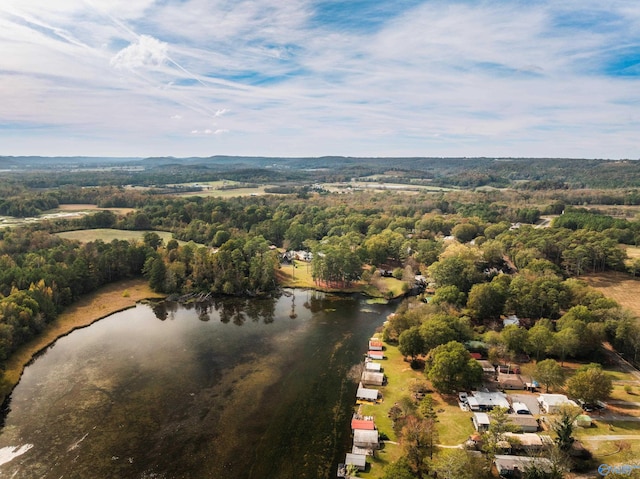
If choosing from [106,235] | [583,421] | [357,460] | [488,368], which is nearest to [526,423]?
[583,421]

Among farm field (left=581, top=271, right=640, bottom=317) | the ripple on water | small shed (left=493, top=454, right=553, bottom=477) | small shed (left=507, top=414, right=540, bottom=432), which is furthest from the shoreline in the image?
farm field (left=581, top=271, right=640, bottom=317)

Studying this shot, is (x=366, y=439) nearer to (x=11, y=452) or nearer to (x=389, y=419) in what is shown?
(x=389, y=419)

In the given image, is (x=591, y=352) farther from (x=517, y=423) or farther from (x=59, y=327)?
(x=59, y=327)

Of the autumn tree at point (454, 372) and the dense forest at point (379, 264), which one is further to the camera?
the dense forest at point (379, 264)

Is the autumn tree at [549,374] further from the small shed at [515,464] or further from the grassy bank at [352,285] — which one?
the grassy bank at [352,285]

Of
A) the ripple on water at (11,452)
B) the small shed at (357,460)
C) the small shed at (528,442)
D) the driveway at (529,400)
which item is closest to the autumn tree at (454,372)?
the driveway at (529,400)

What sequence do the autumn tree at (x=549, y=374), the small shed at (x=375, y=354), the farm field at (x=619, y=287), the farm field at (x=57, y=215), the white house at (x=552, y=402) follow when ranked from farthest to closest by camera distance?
the farm field at (x=57, y=215) < the farm field at (x=619, y=287) < the small shed at (x=375, y=354) < the autumn tree at (x=549, y=374) < the white house at (x=552, y=402)

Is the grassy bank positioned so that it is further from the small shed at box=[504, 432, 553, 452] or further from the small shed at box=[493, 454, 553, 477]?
the small shed at box=[493, 454, 553, 477]
